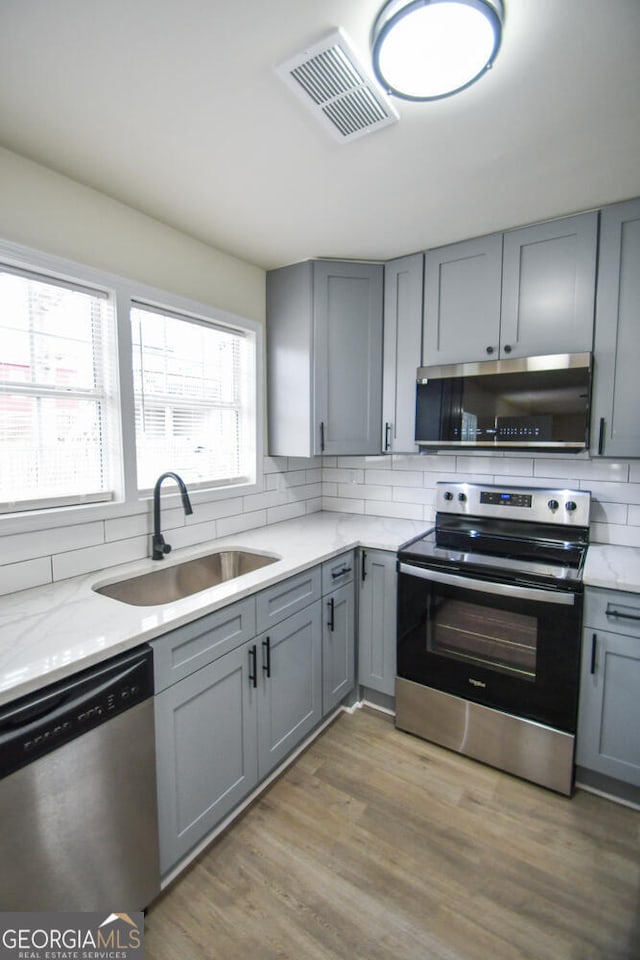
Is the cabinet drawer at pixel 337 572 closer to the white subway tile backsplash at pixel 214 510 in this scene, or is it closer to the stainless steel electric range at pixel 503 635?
the stainless steel electric range at pixel 503 635

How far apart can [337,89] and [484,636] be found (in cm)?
204

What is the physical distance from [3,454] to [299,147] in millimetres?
1470

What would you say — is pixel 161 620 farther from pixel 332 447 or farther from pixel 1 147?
pixel 1 147

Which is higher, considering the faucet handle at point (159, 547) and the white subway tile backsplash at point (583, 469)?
the white subway tile backsplash at point (583, 469)

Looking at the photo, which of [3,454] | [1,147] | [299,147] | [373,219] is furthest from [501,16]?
[3,454]

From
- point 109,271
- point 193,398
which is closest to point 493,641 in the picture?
point 193,398

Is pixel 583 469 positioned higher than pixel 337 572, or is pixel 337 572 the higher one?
pixel 583 469

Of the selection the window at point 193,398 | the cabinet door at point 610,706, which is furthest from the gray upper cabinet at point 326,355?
the cabinet door at point 610,706

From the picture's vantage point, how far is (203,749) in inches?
57.1

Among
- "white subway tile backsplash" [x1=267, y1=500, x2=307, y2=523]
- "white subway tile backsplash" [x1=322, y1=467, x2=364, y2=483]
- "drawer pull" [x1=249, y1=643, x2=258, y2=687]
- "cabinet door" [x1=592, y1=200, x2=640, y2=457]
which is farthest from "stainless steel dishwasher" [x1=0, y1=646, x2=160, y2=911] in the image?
"cabinet door" [x1=592, y1=200, x2=640, y2=457]

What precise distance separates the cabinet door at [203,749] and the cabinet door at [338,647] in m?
0.51

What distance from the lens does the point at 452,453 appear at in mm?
2455

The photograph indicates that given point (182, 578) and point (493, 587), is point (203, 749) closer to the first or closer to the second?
point (182, 578)

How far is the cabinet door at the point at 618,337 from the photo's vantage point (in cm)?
180
